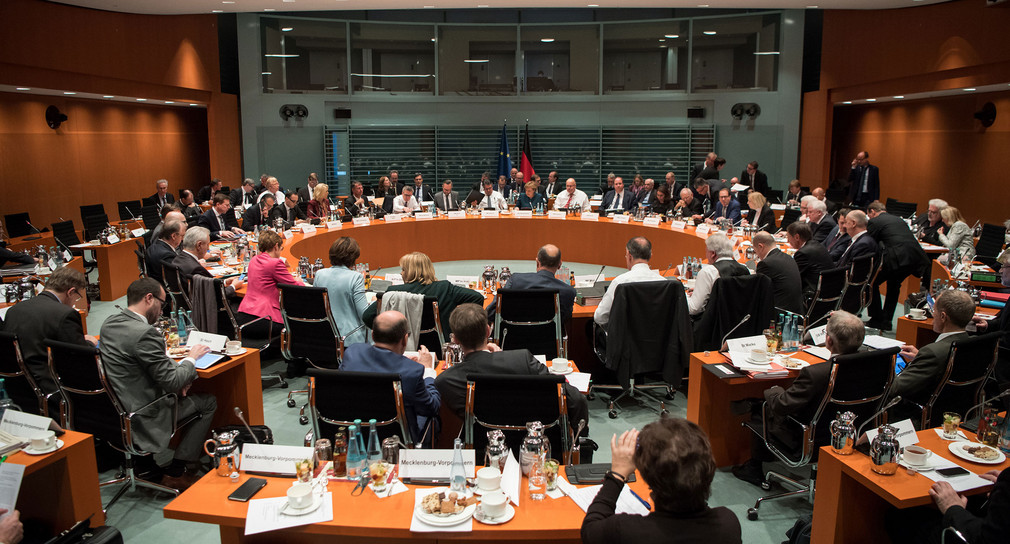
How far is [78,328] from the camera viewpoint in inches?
155

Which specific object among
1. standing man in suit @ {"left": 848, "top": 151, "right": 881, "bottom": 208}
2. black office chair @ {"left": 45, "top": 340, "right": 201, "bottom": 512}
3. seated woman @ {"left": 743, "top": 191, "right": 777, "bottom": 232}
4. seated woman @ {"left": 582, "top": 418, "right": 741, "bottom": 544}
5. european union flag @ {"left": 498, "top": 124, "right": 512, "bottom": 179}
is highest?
european union flag @ {"left": 498, "top": 124, "right": 512, "bottom": 179}

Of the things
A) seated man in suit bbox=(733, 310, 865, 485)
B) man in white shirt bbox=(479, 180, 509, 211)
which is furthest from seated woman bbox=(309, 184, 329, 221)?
seated man in suit bbox=(733, 310, 865, 485)

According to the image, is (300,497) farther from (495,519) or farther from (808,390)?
(808,390)

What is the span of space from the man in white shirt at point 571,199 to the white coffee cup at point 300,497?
9.05 metres

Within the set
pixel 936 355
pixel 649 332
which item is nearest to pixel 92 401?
pixel 649 332

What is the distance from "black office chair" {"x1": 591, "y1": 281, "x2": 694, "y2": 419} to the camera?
16.0 ft

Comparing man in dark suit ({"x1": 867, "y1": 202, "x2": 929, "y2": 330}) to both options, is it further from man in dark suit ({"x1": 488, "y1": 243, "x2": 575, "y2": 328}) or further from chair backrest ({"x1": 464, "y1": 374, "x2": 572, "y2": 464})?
chair backrest ({"x1": 464, "y1": 374, "x2": 572, "y2": 464})

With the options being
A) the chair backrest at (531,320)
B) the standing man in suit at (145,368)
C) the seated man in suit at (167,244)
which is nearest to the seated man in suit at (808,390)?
the chair backrest at (531,320)

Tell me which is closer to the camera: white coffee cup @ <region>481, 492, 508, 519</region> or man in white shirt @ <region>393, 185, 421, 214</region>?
white coffee cup @ <region>481, 492, 508, 519</region>

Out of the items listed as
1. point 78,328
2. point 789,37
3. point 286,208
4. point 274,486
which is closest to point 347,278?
point 78,328

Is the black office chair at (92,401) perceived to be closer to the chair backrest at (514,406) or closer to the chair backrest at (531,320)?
the chair backrest at (514,406)

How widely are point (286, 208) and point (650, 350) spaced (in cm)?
675

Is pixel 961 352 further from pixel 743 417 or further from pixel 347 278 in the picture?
pixel 347 278

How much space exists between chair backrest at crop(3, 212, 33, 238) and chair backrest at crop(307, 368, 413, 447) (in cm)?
926
